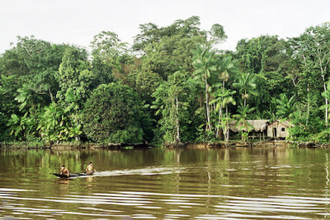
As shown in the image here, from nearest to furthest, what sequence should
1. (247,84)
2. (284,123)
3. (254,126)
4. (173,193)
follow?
(173,193) → (284,123) → (247,84) → (254,126)

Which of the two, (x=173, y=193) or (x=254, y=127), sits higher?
(x=254, y=127)

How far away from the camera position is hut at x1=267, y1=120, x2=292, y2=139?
3231 cm

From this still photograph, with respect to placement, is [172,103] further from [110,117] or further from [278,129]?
[278,129]

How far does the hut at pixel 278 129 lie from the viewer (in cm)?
3231

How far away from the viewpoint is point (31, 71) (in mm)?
36844

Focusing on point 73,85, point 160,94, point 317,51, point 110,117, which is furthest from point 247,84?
point 73,85

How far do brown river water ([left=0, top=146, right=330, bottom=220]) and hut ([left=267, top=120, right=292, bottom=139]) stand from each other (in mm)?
14797

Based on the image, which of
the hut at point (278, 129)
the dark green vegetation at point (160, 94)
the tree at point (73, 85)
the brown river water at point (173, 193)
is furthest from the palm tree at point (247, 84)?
the brown river water at point (173, 193)

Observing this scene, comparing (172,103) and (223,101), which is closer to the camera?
(223,101)

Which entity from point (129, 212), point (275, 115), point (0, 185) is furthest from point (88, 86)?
point (129, 212)

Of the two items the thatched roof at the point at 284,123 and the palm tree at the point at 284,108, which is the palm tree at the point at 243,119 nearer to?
the thatched roof at the point at 284,123

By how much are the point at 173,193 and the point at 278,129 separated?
919 inches

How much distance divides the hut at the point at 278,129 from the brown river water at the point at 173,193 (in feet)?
48.5

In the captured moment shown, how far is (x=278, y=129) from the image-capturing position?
32.7 metres
